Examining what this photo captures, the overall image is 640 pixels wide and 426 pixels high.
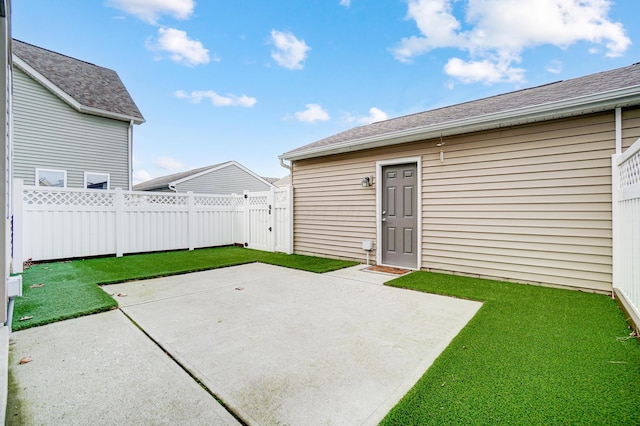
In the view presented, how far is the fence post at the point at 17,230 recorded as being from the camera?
4883 millimetres

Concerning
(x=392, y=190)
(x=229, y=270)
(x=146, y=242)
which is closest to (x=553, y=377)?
(x=392, y=190)

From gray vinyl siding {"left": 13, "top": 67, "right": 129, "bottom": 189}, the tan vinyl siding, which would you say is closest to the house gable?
gray vinyl siding {"left": 13, "top": 67, "right": 129, "bottom": 189}

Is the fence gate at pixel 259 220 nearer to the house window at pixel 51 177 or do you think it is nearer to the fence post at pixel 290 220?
the fence post at pixel 290 220

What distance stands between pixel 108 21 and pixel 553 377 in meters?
11.1

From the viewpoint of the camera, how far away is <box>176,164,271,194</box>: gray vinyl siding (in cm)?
1517

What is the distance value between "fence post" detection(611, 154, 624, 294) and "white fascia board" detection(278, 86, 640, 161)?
26.3 inches

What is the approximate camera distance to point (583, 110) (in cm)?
362

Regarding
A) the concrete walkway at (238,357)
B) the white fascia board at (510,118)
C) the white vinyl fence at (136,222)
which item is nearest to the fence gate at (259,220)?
the white vinyl fence at (136,222)

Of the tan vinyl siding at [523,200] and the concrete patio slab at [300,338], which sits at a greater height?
the tan vinyl siding at [523,200]

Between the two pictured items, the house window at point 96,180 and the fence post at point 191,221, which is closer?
the fence post at point 191,221

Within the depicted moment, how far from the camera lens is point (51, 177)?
8.89 meters

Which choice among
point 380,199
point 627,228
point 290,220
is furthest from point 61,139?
point 627,228

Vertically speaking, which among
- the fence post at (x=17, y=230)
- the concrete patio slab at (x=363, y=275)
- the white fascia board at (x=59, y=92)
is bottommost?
the concrete patio slab at (x=363, y=275)

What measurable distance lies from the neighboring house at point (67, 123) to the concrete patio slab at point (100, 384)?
349 inches
